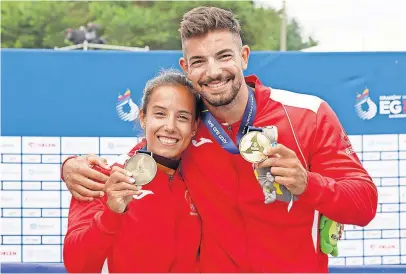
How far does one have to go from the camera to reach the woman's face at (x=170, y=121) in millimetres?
2965

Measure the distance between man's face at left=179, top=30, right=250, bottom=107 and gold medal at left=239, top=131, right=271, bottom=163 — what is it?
311mm

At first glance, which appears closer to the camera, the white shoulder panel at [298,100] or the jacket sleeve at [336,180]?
the jacket sleeve at [336,180]

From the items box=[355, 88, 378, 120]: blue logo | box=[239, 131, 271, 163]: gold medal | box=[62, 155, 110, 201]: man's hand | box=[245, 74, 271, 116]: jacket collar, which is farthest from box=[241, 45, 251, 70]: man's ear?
box=[355, 88, 378, 120]: blue logo

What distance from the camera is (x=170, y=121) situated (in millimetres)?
2955

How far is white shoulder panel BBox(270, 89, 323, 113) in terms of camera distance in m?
2.98

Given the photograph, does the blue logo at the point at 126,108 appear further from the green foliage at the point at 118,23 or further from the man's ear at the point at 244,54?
the green foliage at the point at 118,23

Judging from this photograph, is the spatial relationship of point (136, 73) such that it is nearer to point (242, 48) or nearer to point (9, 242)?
point (9, 242)

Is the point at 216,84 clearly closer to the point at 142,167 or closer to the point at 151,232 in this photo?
the point at 142,167

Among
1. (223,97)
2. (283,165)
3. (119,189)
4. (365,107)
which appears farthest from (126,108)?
(283,165)

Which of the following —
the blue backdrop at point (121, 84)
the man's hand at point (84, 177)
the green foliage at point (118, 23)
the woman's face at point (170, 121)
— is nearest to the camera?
the man's hand at point (84, 177)

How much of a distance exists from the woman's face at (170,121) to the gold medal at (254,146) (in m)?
0.39

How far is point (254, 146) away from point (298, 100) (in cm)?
52

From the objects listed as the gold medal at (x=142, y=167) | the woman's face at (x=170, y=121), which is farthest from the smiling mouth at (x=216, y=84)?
the gold medal at (x=142, y=167)

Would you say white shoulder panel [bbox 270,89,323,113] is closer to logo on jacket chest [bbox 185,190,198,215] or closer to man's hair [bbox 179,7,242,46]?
man's hair [bbox 179,7,242,46]
